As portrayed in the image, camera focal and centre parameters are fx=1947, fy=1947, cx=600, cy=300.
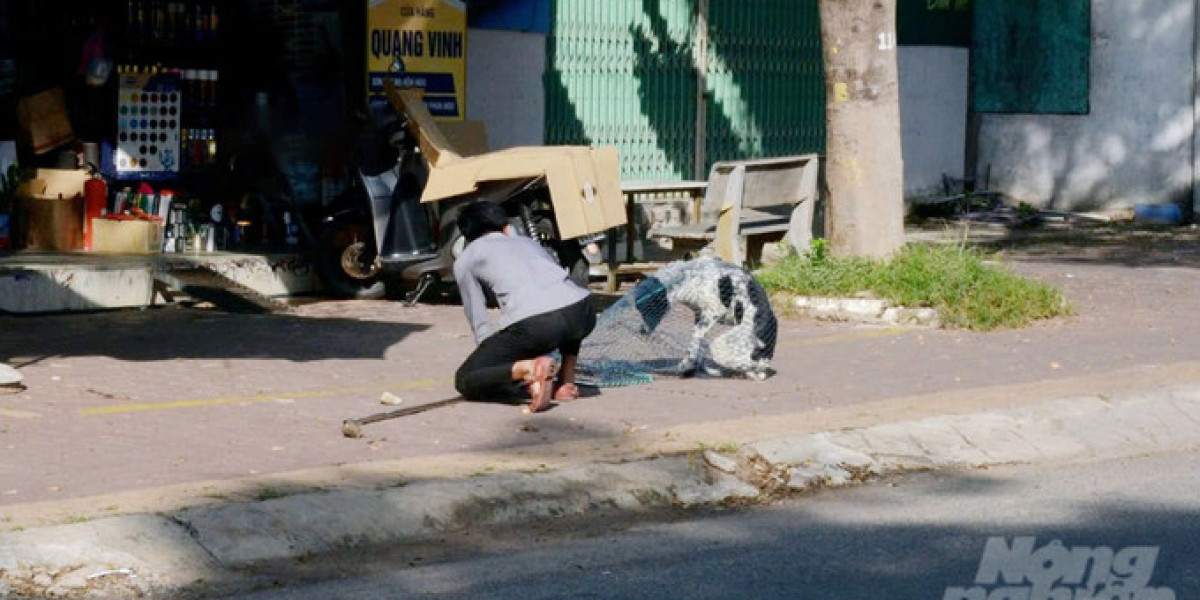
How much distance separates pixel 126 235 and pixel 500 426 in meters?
5.78

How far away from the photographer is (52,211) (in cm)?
1443

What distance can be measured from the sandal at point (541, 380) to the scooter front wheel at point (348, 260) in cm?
467

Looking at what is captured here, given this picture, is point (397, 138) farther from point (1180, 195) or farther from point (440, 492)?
point (1180, 195)

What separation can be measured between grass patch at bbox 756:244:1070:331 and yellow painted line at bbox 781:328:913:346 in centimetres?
36

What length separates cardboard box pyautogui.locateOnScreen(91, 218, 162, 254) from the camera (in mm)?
14430

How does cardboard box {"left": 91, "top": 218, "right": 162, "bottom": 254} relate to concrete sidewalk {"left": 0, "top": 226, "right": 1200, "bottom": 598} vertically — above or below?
above

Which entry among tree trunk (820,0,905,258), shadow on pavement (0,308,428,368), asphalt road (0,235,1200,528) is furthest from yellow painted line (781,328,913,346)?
shadow on pavement (0,308,428,368)

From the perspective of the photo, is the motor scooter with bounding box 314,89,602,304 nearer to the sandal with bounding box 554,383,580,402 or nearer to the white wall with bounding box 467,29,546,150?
the white wall with bounding box 467,29,546,150

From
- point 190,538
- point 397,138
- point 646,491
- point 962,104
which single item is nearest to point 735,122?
point 962,104

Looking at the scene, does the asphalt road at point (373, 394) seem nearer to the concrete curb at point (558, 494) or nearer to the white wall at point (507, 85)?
the concrete curb at point (558, 494)

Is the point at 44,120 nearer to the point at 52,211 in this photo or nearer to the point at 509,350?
the point at 52,211

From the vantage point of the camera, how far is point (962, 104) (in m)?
23.2

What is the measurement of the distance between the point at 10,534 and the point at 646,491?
2797 millimetres

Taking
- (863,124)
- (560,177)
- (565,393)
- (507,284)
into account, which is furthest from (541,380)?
(863,124)
